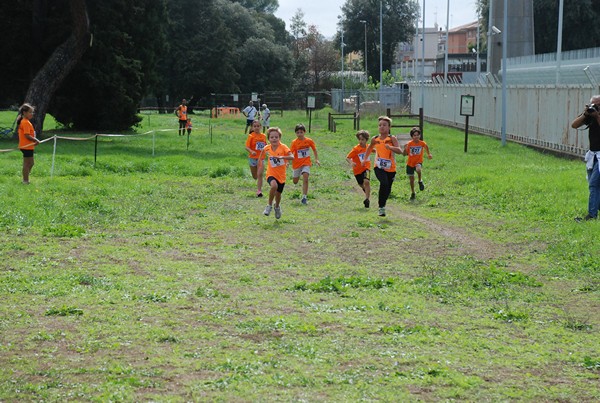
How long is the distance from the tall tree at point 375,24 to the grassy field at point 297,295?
323ft

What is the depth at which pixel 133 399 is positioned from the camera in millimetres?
6305

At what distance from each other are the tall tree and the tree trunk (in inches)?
3265

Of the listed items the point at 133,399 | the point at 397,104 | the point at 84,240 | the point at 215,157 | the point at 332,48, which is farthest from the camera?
the point at 332,48

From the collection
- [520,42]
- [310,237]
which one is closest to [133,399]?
[310,237]

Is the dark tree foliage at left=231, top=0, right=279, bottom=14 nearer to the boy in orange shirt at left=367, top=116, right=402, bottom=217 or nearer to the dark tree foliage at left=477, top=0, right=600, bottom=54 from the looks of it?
the dark tree foliage at left=477, top=0, right=600, bottom=54

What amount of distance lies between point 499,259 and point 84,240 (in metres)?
6.09

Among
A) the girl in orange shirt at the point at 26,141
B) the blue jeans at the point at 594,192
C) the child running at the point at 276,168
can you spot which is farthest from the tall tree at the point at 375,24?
the blue jeans at the point at 594,192

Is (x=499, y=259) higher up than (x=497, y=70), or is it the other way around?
(x=497, y=70)

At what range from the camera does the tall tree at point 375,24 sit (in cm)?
11631

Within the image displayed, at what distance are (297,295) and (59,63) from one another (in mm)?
28602

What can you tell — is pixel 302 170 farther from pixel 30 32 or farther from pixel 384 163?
pixel 30 32

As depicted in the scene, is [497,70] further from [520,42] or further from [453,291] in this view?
[453,291]

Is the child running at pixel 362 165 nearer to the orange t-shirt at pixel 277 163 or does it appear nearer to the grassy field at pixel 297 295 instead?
the grassy field at pixel 297 295

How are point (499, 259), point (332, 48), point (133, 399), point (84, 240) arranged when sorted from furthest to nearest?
point (332, 48), point (84, 240), point (499, 259), point (133, 399)
